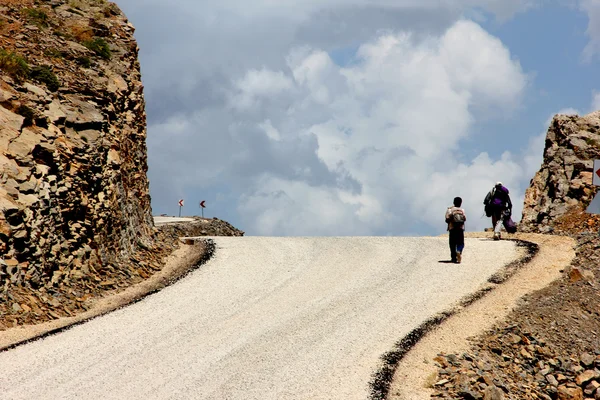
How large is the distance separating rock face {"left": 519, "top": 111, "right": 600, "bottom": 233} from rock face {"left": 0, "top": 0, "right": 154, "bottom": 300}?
52.3 feet

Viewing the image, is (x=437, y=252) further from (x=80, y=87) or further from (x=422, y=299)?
(x=80, y=87)

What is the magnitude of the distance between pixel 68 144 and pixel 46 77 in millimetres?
2724

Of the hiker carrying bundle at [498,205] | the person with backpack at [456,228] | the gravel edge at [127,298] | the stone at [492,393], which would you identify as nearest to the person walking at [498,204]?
the hiker carrying bundle at [498,205]

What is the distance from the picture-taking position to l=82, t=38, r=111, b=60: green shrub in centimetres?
2277

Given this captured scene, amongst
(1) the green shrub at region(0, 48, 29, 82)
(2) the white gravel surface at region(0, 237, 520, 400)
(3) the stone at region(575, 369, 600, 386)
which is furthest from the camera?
(1) the green shrub at region(0, 48, 29, 82)

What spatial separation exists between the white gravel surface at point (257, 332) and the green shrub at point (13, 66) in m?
7.66

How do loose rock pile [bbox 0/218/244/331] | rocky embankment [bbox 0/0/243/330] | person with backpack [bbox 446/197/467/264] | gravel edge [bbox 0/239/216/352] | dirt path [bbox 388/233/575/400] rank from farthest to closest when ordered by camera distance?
1. person with backpack [bbox 446/197/467/264]
2. rocky embankment [bbox 0/0/243/330]
3. loose rock pile [bbox 0/218/244/331]
4. gravel edge [bbox 0/239/216/352]
5. dirt path [bbox 388/233/575/400]

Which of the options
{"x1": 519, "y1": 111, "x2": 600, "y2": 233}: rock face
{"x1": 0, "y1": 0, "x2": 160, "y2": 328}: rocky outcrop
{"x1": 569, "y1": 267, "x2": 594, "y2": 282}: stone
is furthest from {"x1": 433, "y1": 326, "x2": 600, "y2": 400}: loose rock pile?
{"x1": 519, "y1": 111, "x2": 600, "y2": 233}: rock face

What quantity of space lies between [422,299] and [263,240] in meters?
10.3

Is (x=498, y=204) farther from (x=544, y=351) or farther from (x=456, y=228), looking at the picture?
(x=544, y=351)

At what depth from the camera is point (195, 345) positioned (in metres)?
12.7

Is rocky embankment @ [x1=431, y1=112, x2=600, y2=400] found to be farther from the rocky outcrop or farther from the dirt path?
the rocky outcrop

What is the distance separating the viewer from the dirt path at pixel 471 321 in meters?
10.9

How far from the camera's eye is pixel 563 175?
2762 centimetres
